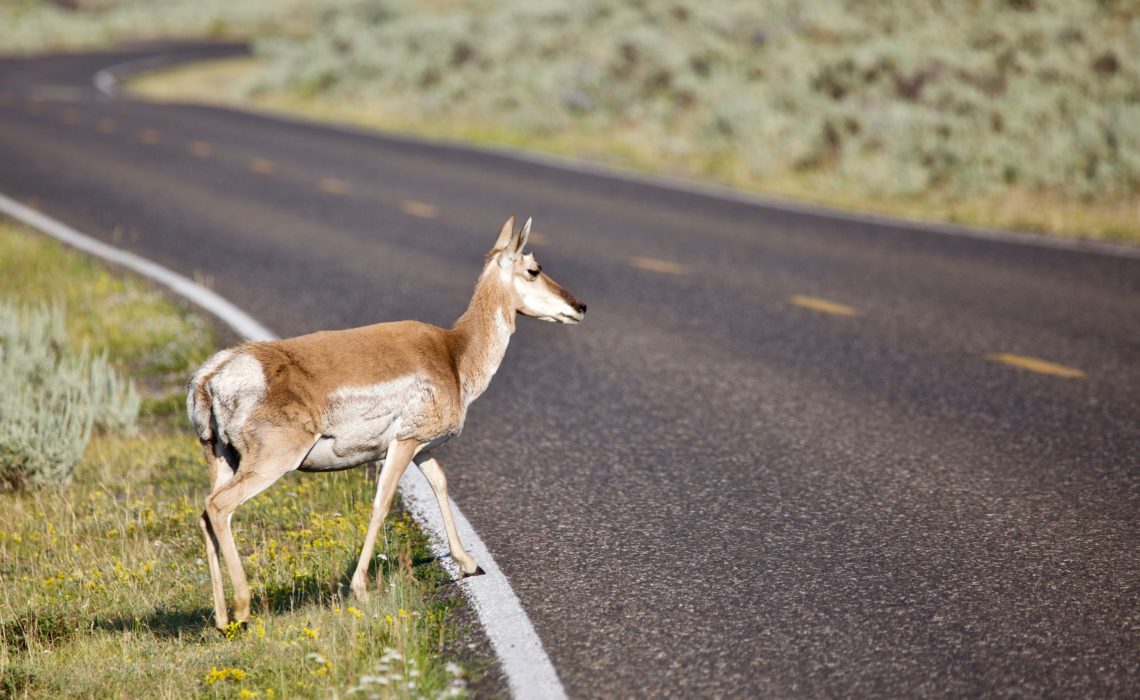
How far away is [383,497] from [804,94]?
18.5 meters

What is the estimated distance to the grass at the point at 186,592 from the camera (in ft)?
13.6

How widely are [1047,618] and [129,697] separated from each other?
3.73 metres

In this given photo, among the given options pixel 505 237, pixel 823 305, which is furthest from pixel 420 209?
pixel 505 237

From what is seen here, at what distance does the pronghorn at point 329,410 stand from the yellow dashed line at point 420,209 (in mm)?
10148

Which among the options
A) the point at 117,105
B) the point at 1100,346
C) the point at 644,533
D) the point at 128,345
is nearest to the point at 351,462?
the point at 644,533

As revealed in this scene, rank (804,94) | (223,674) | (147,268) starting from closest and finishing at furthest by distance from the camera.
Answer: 1. (223,674)
2. (147,268)
3. (804,94)

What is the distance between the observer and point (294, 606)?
4.88m

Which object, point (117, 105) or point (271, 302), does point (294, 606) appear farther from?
point (117, 105)

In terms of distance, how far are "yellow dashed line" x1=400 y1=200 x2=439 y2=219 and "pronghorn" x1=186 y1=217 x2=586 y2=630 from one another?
10.1m

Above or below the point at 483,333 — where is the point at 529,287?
above

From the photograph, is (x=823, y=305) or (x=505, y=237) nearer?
(x=505, y=237)

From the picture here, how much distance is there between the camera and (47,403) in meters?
7.24

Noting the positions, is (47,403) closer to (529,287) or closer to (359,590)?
(359,590)

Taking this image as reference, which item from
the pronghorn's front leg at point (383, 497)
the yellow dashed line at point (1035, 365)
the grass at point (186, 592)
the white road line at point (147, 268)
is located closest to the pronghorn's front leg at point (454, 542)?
the grass at point (186, 592)
